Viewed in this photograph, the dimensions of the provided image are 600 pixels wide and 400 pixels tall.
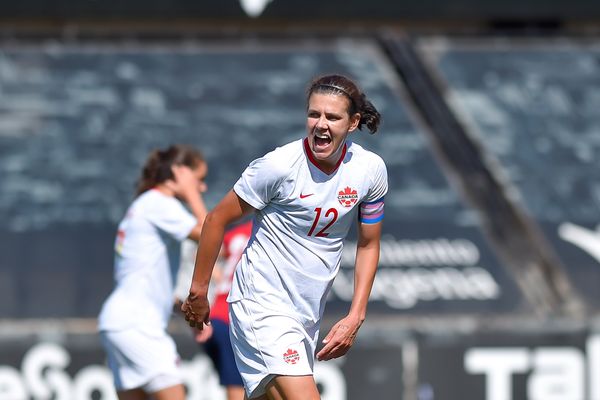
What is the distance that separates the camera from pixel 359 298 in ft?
17.7

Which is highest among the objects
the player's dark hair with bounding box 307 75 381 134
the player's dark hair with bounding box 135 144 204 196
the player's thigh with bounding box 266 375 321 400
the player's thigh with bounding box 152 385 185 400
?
the player's dark hair with bounding box 135 144 204 196

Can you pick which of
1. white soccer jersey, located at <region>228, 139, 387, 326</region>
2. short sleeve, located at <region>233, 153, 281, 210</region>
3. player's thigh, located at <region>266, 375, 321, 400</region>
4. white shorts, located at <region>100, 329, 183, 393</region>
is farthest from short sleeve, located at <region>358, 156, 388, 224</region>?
white shorts, located at <region>100, 329, 183, 393</region>

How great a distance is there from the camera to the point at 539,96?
11.7 m

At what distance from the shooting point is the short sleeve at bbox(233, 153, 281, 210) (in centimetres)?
517

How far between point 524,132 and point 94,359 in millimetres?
4522

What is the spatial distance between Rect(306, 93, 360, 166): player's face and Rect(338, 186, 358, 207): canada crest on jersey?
17 centimetres

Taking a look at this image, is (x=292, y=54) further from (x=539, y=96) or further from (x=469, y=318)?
(x=469, y=318)

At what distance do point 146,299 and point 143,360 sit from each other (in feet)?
1.07

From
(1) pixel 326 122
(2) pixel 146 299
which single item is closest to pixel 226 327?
(2) pixel 146 299

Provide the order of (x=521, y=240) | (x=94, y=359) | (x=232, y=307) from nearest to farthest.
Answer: (x=232, y=307) < (x=94, y=359) < (x=521, y=240)

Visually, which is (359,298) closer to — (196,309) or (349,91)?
(196,309)

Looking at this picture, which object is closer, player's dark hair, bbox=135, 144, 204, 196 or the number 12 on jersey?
the number 12 on jersey

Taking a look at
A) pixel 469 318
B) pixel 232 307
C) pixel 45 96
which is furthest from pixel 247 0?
pixel 232 307

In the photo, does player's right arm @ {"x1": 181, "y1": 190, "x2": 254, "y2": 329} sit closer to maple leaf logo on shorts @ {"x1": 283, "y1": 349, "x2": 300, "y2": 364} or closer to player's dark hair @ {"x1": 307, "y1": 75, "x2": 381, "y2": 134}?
maple leaf logo on shorts @ {"x1": 283, "y1": 349, "x2": 300, "y2": 364}
